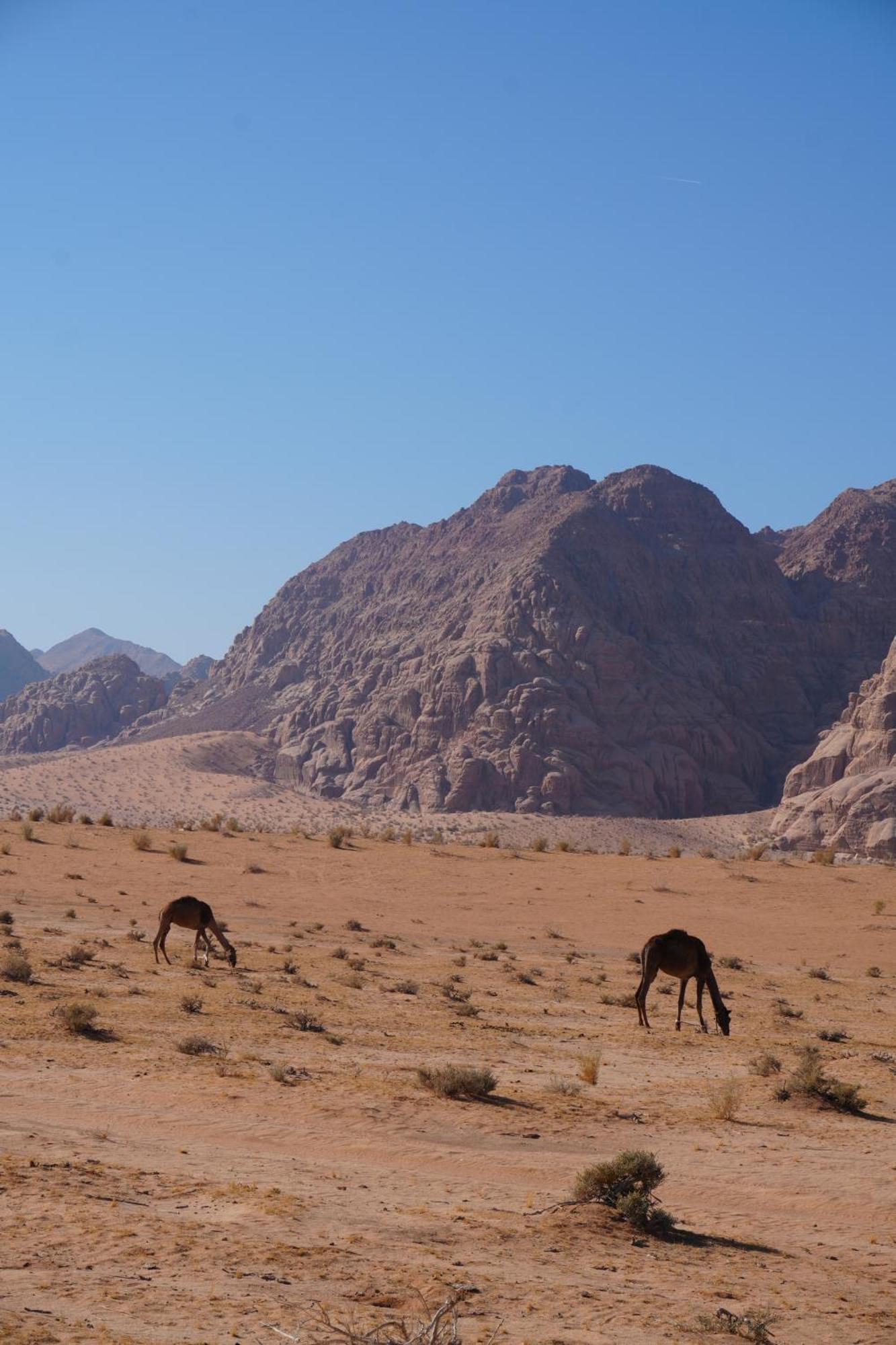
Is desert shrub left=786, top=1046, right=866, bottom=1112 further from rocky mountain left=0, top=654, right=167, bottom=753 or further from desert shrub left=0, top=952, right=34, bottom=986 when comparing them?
rocky mountain left=0, top=654, right=167, bottom=753

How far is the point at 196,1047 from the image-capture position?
1316 centimetres

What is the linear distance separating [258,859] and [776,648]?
76596mm

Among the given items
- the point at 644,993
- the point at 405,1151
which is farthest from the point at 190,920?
the point at 405,1151

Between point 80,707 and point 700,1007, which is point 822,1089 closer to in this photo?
point 700,1007

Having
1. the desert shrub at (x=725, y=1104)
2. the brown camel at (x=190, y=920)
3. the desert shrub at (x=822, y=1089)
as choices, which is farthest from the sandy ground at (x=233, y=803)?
the desert shrub at (x=725, y=1104)

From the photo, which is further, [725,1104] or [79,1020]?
[79,1020]

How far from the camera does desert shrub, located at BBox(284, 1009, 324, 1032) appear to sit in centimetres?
1537

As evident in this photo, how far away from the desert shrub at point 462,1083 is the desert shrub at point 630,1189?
2.99m

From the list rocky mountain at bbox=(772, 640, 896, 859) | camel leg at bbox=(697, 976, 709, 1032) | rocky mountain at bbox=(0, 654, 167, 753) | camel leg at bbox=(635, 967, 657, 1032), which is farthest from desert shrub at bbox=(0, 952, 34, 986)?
rocky mountain at bbox=(0, 654, 167, 753)

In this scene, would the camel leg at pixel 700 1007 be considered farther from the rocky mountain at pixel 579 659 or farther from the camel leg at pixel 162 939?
the rocky mountain at pixel 579 659

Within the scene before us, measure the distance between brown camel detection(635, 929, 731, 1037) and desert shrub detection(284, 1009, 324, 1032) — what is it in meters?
4.36

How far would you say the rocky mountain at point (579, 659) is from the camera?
8812 cm

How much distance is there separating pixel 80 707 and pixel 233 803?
50001 millimetres

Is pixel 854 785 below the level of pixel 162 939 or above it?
above
